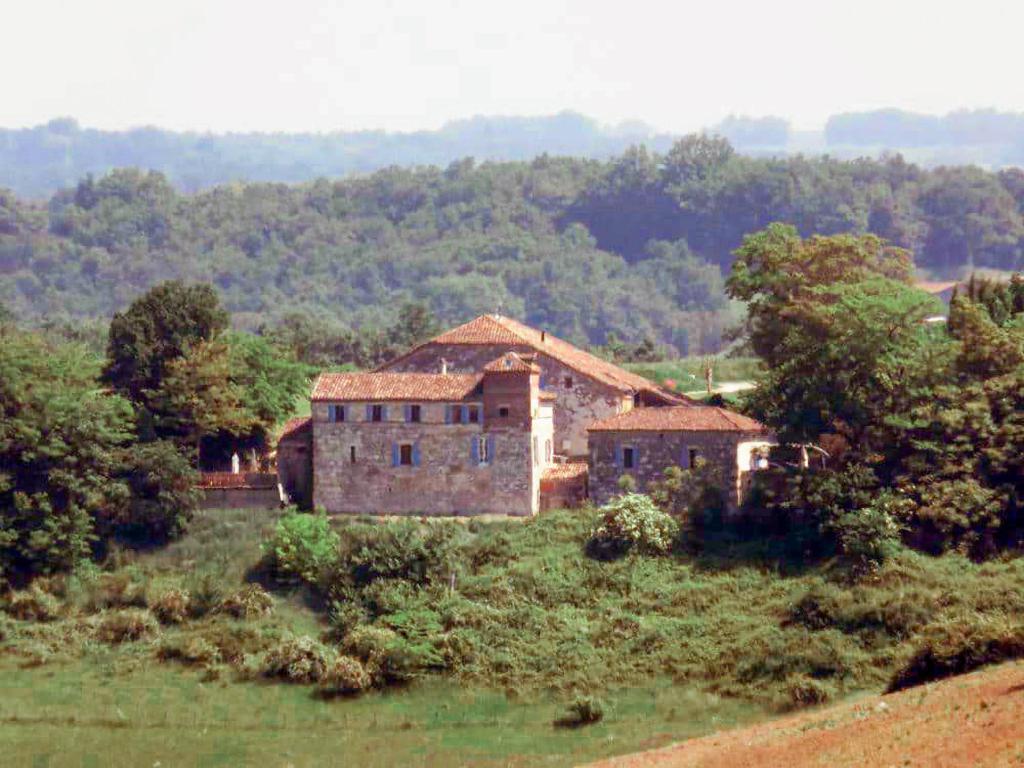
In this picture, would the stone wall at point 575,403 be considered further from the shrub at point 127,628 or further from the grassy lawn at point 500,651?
the shrub at point 127,628

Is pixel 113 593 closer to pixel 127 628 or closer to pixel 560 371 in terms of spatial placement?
pixel 127 628

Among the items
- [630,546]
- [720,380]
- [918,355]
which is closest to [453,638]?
[630,546]

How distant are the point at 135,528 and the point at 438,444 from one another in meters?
8.92

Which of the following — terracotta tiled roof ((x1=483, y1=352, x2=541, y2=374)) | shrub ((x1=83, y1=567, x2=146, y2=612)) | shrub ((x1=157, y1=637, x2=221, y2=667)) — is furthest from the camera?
terracotta tiled roof ((x1=483, y1=352, x2=541, y2=374))

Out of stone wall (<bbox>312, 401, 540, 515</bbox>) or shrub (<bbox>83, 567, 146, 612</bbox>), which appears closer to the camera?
shrub (<bbox>83, 567, 146, 612</bbox>)

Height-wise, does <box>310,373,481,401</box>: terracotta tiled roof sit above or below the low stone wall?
above

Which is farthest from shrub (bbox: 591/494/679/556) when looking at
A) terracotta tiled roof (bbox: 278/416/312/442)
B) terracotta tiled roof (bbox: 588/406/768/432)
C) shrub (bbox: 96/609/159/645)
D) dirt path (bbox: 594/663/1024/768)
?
shrub (bbox: 96/609/159/645)

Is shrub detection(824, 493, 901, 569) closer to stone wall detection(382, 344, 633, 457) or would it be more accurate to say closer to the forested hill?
stone wall detection(382, 344, 633, 457)

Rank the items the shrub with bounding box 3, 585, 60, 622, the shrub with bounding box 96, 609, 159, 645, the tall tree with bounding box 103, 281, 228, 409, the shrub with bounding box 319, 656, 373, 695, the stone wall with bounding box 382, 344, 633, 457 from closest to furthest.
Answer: the shrub with bounding box 319, 656, 373, 695, the shrub with bounding box 96, 609, 159, 645, the shrub with bounding box 3, 585, 60, 622, the tall tree with bounding box 103, 281, 228, 409, the stone wall with bounding box 382, 344, 633, 457

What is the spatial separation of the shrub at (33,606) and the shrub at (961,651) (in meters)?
22.6

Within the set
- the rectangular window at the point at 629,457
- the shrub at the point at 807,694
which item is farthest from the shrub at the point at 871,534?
the rectangular window at the point at 629,457

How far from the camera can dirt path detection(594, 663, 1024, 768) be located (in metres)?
34.3

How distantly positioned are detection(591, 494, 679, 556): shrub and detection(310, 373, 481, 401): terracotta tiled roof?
19.4 ft

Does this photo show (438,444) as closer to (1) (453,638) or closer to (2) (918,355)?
(1) (453,638)
